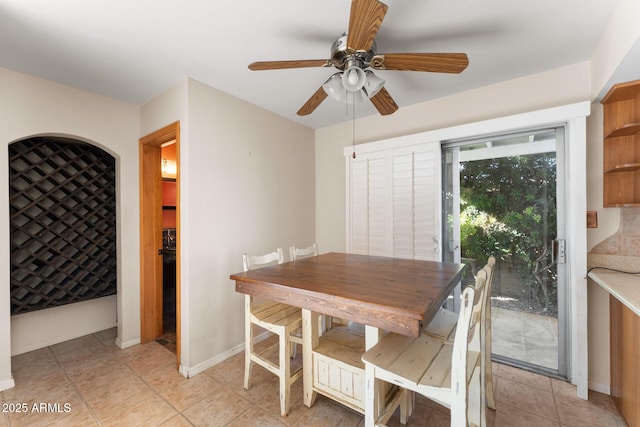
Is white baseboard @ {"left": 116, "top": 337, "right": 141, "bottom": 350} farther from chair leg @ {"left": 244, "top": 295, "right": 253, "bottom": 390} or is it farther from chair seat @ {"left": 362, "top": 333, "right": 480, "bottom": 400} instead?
chair seat @ {"left": 362, "top": 333, "right": 480, "bottom": 400}

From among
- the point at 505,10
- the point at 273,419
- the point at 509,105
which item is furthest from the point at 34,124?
the point at 509,105

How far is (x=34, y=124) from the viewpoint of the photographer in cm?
218

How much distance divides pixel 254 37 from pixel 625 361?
10.0 feet

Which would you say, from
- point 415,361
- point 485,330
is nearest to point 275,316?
point 415,361

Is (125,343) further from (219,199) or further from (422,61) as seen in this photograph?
(422,61)

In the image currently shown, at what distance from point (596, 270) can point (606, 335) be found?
1.55 feet

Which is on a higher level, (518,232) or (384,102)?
(384,102)

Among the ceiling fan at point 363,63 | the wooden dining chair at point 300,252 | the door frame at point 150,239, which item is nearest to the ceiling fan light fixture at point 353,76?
the ceiling fan at point 363,63

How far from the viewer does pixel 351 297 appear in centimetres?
127

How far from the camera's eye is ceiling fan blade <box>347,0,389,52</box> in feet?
3.57

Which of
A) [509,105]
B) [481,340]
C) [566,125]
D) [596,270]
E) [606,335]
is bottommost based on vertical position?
[606,335]

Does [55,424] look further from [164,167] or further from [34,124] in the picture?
[164,167]

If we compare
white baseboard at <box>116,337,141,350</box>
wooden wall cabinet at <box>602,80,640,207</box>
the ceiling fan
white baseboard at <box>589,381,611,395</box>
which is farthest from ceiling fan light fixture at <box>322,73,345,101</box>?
white baseboard at <box>116,337,141,350</box>

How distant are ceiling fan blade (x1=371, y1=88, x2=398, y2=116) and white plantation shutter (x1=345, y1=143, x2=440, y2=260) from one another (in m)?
0.79
